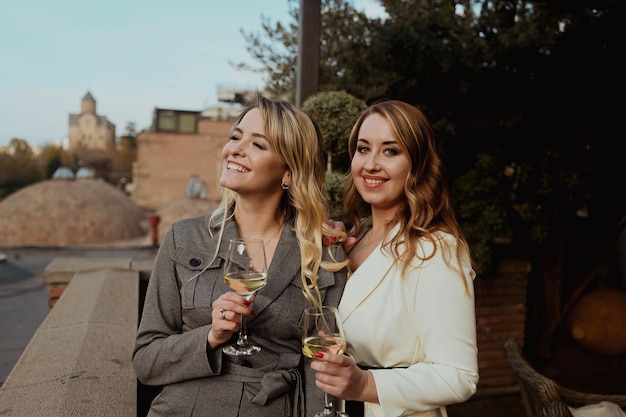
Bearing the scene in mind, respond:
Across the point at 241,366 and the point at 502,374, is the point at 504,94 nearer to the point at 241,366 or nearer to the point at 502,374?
the point at 502,374

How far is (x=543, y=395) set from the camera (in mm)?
2602

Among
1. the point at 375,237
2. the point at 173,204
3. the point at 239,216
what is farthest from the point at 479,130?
the point at 173,204

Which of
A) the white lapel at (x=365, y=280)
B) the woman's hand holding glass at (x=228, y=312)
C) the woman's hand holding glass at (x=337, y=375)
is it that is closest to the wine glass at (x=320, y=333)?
the woman's hand holding glass at (x=337, y=375)

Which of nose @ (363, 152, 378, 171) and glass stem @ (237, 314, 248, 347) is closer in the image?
glass stem @ (237, 314, 248, 347)

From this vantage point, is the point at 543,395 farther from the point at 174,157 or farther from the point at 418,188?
the point at 174,157

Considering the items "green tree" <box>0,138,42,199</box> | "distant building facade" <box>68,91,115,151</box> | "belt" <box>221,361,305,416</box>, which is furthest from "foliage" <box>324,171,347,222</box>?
"distant building facade" <box>68,91,115,151</box>

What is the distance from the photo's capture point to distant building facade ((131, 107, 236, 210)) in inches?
1631

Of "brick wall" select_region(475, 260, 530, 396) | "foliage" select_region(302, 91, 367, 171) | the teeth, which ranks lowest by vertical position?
"brick wall" select_region(475, 260, 530, 396)

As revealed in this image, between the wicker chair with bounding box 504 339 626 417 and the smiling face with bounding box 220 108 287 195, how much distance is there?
1.82m

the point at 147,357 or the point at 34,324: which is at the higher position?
the point at 147,357

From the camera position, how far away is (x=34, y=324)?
9.85 meters

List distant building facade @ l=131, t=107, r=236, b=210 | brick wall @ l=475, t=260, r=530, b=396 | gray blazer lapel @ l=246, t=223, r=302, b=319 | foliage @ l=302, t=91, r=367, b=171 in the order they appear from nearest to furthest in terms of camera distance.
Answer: gray blazer lapel @ l=246, t=223, r=302, b=319 → foliage @ l=302, t=91, r=367, b=171 → brick wall @ l=475, t=260, r=530, b=396 → distant building facade @ l=131, t=107, r=236, b=210

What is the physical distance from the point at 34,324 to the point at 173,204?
18.8 m

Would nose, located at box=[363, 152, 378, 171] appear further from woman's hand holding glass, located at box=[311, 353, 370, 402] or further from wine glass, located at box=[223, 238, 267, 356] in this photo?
woman's hand holding glass, located at box=[311, 353, 370, 402]
